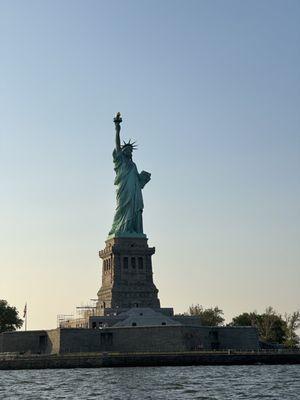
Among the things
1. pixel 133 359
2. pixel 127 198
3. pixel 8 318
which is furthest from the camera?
pixel 8 318

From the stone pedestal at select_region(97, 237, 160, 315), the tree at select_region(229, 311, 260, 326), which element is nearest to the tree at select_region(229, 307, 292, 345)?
the tree at select_region(229, 311, 260, 326)

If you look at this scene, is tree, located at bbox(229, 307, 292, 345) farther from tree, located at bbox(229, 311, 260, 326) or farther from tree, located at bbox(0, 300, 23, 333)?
tree, located at bbox(0, 300, 23, 333)

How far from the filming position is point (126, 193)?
115 metres

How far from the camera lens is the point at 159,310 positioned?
353 feet

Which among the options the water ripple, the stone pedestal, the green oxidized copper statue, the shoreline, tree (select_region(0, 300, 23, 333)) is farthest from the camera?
tree (select_region(0, 300, 23, 333))

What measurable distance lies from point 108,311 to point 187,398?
52.2 metres

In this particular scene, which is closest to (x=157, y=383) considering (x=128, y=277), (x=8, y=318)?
(x=128, y=277)

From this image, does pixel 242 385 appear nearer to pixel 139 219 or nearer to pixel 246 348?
pixel 246 348

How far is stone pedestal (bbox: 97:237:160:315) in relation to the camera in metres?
109

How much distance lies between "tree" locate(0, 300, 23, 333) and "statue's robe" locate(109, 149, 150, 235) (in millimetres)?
24024

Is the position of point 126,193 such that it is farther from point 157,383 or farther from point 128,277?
point 157,383

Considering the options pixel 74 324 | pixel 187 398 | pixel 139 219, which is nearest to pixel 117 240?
pixel 139 219

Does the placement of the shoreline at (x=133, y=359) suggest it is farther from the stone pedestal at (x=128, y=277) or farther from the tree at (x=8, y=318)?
the tree at (x=8, y=318)

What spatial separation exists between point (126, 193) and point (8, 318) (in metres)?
29.7
